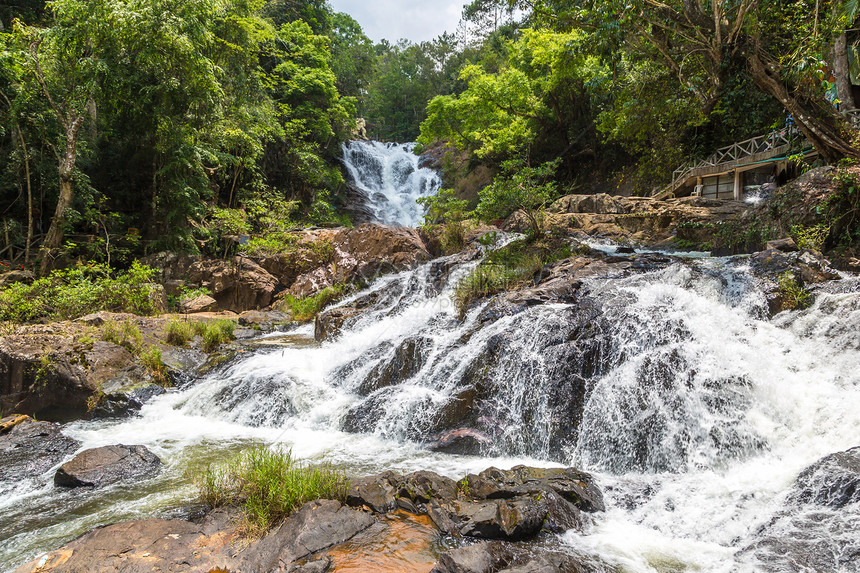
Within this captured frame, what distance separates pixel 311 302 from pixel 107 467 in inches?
336

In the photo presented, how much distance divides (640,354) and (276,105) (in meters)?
22.1

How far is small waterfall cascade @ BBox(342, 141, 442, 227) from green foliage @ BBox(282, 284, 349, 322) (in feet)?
37.1

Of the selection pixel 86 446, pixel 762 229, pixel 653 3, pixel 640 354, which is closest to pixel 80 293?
pixel 86 446

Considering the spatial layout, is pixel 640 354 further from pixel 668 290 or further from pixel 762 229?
pixel 762 229

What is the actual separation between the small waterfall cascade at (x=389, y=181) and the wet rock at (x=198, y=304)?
1316 cm

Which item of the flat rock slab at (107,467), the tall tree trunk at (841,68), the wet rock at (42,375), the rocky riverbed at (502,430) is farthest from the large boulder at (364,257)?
the tall tree trunk at (841,68)

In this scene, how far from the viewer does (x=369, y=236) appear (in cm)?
1536

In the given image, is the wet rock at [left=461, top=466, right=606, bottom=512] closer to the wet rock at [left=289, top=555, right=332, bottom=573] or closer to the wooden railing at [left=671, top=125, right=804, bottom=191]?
the wet rock at [left=289, top=555, right=332, bottom=573]

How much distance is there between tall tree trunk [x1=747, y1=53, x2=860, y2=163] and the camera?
8711 millimetres

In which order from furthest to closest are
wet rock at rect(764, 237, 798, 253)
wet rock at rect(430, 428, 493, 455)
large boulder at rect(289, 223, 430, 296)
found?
large boulder at rect(289, 223, 430, 296), wet rock at rect(764, 237, 798, 253), wet rock at rect(430, 428, 493, 455)

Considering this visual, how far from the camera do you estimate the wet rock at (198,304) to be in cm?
1270

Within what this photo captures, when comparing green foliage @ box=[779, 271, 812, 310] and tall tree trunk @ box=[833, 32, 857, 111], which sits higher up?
tall tree trunk @ box=[833, 32, 857, 111]

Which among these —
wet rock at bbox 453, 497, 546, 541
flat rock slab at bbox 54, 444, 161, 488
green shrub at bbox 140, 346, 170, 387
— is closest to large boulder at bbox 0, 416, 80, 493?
flat rock slab at bbox 54, 444, 161, 488

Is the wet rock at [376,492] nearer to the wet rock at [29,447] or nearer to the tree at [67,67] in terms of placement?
the wet rock at [29,447]
